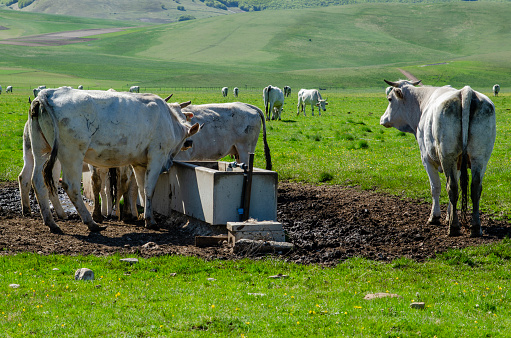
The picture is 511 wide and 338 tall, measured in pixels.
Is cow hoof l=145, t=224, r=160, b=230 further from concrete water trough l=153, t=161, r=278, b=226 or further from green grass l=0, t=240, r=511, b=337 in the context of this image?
green grass l=0, t=240, r=511, b=337

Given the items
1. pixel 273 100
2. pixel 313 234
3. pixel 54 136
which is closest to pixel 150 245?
pixel 54 136

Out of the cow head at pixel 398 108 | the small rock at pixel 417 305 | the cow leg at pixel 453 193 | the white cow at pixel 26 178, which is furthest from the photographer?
the cow head at pixel 398 108

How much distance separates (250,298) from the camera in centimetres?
691

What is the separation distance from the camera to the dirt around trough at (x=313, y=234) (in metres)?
9.31

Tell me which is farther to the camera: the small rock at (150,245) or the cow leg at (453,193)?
the cow leg at (453,193)

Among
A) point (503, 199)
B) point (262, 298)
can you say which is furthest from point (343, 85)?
point (262, 298)

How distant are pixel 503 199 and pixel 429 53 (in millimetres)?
156390

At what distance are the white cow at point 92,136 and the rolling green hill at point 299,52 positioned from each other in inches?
3378

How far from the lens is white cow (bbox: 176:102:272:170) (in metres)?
14.6

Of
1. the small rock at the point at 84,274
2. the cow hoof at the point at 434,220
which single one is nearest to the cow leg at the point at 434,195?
the cow hoof at the point at 434,220

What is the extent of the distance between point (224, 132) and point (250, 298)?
8409mm

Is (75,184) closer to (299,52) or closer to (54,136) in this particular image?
(54,136)

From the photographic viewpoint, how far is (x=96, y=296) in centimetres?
685

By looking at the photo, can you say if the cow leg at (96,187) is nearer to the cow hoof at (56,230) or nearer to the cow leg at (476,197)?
the cow hoof at (56,230)
